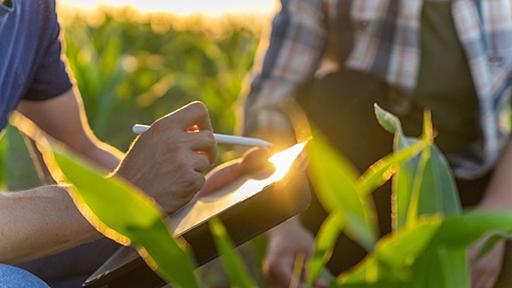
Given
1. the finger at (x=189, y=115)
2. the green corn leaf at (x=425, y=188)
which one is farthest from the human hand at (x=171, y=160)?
the green corn leaf at (x=425, y=188)

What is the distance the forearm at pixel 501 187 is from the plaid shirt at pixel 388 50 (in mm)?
25

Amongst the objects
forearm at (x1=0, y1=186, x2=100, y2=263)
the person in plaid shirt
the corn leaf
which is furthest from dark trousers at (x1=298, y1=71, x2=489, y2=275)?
the corn leaf

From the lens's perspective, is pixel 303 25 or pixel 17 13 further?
pixel 303 25

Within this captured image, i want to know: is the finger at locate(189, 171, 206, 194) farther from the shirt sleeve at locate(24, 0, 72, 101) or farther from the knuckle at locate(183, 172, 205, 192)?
the shirt sleeve at locate(24, 0, 72, 101)

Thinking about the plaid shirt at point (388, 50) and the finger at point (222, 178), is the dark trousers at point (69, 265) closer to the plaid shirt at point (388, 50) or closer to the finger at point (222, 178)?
the finger at point (222, 178)

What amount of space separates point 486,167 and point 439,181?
1.23 metres

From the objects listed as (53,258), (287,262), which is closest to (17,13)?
(53,258)

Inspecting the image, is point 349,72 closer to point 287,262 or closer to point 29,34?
point 287,262

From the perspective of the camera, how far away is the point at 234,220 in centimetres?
104

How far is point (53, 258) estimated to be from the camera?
55.4 inches

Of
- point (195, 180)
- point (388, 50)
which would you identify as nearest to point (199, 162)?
point (195, 180)

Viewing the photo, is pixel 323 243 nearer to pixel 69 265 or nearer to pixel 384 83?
pixel 69 265

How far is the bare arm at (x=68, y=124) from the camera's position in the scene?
1672 mm

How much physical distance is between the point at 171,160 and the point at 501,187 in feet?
3.48
